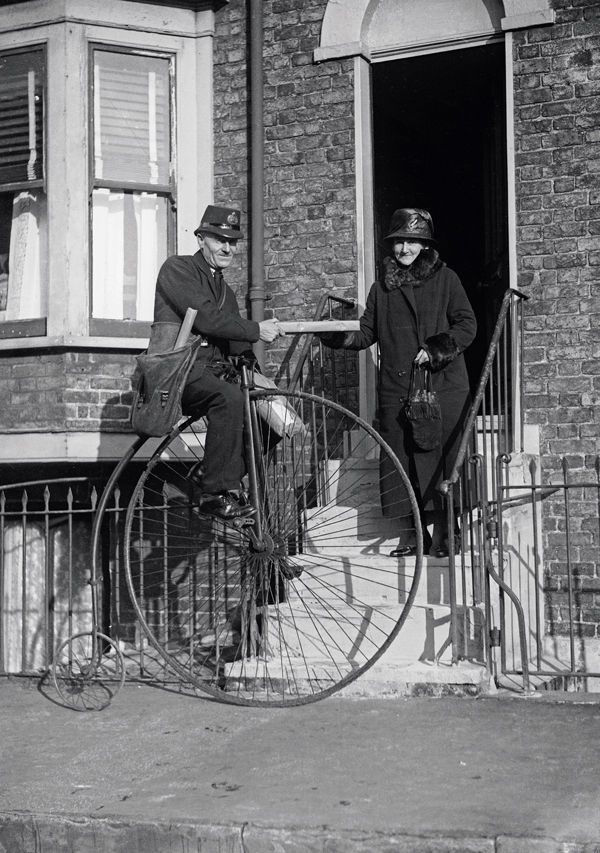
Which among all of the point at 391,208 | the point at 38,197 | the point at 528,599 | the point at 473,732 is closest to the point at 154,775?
the point at 473,732

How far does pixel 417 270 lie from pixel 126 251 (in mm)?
2512

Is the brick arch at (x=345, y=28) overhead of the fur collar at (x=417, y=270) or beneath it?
overhead

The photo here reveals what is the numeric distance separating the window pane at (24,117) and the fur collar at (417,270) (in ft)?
9.60

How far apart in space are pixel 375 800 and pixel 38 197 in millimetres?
5439

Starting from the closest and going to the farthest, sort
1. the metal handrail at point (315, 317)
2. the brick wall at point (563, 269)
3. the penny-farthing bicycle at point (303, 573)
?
the penny-farthing bicycle at point (303, 573)
the metal handrail at point (315, 317)
the brick wall at point (563, 269)

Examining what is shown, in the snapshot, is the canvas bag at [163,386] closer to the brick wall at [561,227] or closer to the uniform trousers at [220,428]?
the uniform trousers at [220,428]

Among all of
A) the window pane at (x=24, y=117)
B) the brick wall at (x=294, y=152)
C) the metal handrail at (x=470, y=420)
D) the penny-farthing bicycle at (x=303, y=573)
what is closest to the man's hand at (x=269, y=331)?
the penny-farthing bicycle at (x=303, y=573)

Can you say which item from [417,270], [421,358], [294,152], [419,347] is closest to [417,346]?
[419,347]

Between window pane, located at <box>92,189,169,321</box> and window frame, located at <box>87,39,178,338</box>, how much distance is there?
0.15 feet

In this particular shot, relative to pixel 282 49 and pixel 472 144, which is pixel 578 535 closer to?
pixel 282 49

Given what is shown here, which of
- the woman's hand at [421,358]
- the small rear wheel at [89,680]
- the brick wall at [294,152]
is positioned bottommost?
the small rear wheel at [89,680]

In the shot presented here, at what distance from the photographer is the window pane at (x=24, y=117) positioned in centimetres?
827

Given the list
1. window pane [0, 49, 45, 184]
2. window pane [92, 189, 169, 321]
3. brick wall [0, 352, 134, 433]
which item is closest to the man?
brick wall [0, 352, 134, 433]

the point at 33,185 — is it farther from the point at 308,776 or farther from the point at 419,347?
the point at 308,776
